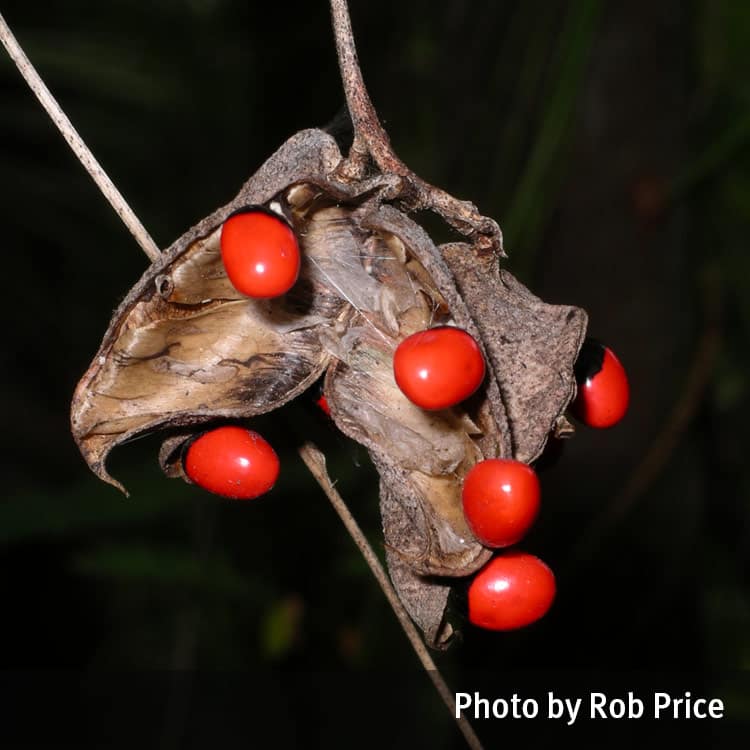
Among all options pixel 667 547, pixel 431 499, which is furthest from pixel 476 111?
pixel 431 499

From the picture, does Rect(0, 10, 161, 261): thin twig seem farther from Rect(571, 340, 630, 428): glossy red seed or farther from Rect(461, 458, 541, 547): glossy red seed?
Rect(571, 340, 630, 428): glossy red seed

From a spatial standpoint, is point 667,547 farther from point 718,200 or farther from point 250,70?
point 250,70

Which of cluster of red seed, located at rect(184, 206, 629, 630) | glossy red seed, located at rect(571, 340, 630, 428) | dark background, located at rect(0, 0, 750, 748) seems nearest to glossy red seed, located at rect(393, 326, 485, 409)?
cluster of red seed, located at rect(184, 206, 629, 630)

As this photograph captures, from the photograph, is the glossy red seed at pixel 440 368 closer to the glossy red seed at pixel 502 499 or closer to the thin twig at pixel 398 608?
the glossy red seed at pixel 502 499

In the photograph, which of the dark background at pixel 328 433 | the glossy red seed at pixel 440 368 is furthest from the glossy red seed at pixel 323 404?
the dark background at pixel 328 433

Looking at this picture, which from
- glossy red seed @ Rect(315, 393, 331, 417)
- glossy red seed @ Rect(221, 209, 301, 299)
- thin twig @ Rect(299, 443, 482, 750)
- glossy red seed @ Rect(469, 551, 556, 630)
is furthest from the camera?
glossy red seed @ Rect(315, 393, 331, 417)
